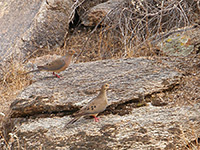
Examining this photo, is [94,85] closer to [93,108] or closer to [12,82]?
[93,108]

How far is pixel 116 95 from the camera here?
371cm

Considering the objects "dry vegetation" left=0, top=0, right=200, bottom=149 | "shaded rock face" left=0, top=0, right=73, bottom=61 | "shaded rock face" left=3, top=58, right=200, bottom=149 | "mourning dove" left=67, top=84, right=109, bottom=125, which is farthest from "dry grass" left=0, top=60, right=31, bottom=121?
"mourning dove" left=67, top=84, right=109, bottom=125

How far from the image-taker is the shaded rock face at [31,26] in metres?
6.47

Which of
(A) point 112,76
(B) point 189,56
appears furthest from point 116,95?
(B) point 189,56

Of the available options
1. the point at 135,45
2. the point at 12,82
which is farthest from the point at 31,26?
the point at 135,45

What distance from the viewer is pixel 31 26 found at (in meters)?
6.60

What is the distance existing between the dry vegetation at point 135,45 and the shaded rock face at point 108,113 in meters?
0.21

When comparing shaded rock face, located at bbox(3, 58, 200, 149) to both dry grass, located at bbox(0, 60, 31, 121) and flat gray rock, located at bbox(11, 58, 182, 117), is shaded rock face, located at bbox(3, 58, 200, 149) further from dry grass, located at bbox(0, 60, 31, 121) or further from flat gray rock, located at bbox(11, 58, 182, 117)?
dry grass, located at bbox(0, 60, 31, 121)

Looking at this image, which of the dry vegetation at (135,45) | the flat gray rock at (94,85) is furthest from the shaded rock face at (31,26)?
the flat gray rock at (94,85)

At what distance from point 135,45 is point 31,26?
2273mm

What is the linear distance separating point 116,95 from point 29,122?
1056mm

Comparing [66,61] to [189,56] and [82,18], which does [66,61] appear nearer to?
[189,56]

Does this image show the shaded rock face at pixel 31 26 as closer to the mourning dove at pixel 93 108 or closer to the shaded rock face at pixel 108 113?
the shaded rock face at pixel 108 113

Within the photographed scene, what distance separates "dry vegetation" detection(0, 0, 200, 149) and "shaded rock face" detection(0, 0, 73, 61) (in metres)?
0.34
